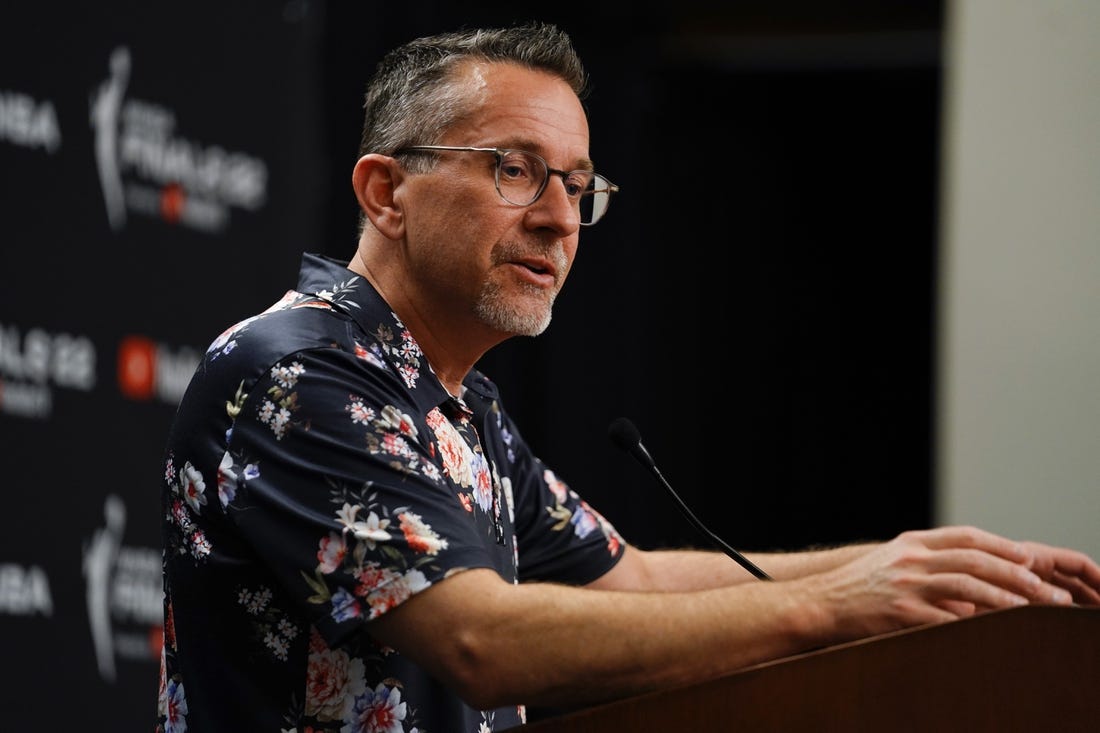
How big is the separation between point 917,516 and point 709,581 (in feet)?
Answer: 11.4

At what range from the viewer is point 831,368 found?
543cm

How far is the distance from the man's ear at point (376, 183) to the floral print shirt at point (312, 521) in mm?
177

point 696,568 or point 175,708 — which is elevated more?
point 696,568

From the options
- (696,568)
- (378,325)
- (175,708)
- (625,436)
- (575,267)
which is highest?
(575,267)

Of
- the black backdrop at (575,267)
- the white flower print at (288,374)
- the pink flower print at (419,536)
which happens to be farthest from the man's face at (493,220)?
the black backdrop at (575,267)

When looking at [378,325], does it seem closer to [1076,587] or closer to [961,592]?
[961,592]

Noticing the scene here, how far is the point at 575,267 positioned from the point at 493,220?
2747 millimetres

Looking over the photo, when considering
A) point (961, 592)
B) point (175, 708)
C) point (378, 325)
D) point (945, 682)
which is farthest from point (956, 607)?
point (175, 708)

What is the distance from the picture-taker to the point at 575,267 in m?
4.56

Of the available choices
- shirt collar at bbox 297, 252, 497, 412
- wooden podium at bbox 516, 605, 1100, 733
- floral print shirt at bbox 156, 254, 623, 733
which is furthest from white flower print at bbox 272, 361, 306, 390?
wooden podium at bbox 516, 605, 1100, 733

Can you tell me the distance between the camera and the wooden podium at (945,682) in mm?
1229

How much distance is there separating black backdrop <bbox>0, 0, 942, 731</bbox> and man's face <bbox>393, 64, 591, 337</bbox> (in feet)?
2.90

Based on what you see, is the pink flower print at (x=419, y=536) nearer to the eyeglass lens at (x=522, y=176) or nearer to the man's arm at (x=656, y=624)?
the man's arm at (x=656, y=624)

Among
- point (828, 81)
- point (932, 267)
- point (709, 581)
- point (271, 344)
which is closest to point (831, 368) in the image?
point (932, 267)
